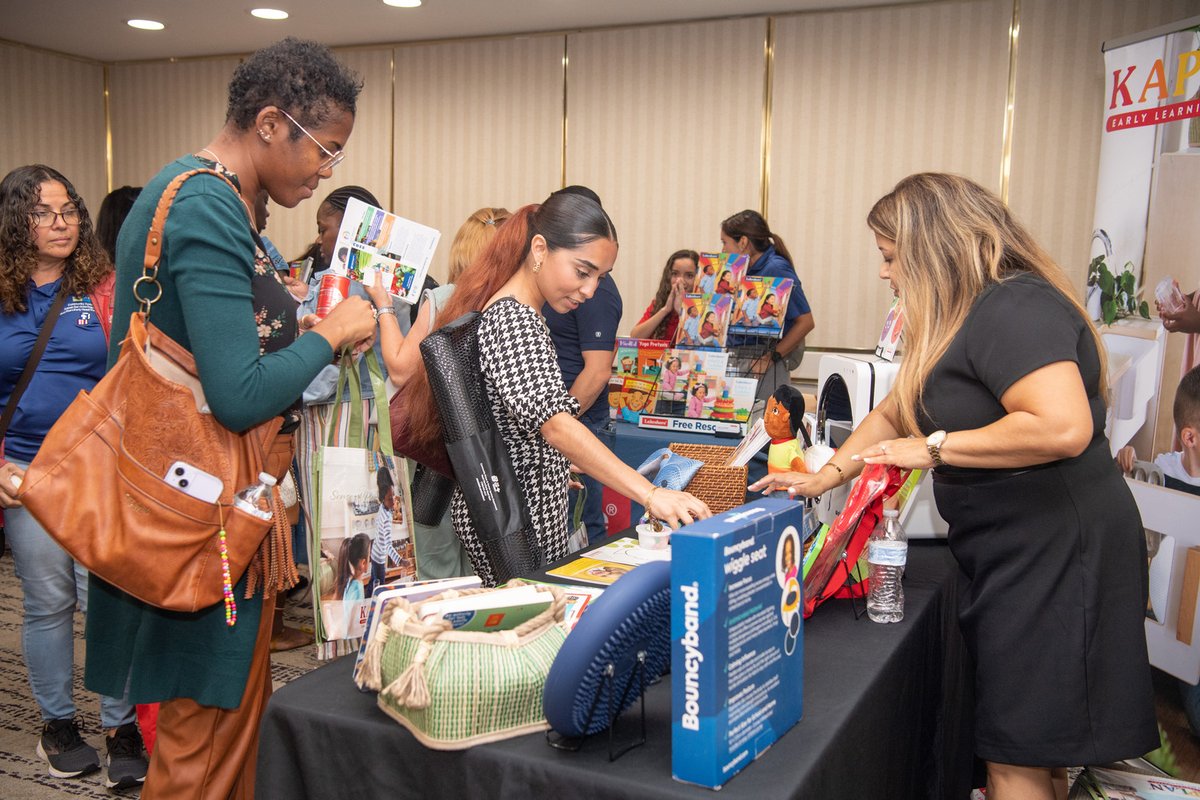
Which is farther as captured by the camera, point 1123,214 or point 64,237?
point 1123,214

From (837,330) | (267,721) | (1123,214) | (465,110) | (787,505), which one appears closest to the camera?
(787,505)

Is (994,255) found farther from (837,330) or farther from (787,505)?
(837,330)

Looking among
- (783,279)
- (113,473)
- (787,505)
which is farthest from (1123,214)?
(113,473)

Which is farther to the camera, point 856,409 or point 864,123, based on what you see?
point 864,123

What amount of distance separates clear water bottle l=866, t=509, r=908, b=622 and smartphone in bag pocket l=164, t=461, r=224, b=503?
108cm

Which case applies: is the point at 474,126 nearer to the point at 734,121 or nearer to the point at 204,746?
the point at 734,121

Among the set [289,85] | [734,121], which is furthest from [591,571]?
[734,121]

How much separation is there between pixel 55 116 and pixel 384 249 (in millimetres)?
6115

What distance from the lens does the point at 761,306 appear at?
394 centimetres

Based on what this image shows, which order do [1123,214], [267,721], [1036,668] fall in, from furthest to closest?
1. [1123,214]
2. [1036,668]
3. [267,721]

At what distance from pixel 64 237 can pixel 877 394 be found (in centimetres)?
220

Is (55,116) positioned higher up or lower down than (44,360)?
higher up

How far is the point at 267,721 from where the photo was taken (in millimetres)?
1320

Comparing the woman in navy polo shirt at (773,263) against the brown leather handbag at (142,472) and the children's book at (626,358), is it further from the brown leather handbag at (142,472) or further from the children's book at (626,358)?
the brown leather handbag at (142,472)
